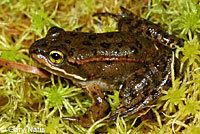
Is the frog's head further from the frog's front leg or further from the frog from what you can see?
the frog's front leg

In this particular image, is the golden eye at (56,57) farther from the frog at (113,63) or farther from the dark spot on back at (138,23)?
the dark spot on back at (138,23)

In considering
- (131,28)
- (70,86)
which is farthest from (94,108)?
(131,28)

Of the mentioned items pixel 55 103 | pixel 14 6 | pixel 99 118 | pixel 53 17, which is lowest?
pixel 99 118

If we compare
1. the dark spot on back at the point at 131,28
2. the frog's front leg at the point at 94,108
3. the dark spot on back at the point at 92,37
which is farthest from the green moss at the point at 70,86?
the dark spot on back at the point at 92,37

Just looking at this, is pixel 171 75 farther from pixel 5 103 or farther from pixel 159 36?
pixel 5 103

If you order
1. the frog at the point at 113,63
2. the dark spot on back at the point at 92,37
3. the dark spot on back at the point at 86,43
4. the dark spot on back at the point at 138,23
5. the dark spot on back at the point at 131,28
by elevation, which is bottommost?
the frog at the point at 113,63

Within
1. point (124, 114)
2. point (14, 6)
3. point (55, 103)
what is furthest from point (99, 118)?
point (14, 6)

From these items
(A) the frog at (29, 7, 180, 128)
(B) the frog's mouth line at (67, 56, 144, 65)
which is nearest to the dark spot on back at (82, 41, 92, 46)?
(A) the frog at (29, 7, 180, 128)
